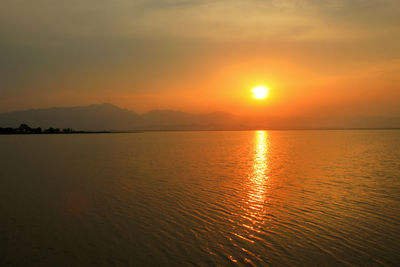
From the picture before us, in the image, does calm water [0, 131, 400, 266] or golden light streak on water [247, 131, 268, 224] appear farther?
golden light streak on water [247, 131, 268, 224]

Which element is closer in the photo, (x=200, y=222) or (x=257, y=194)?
(x=200, y=222)

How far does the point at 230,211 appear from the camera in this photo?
1359cm

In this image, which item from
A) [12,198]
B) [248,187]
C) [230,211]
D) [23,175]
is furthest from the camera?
[23,175]

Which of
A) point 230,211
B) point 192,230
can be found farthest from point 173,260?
point 230,211

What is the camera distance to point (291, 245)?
9.49 meters

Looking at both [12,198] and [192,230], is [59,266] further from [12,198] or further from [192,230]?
[12,198]

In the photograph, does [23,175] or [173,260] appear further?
[23,175]

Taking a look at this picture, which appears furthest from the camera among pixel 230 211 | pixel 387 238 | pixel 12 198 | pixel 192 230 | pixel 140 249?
pixel 12 198

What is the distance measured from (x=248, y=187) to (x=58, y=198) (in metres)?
13.6

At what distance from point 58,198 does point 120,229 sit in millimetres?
7742

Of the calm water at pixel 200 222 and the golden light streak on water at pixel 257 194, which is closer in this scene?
the calm water at pixel 200 222

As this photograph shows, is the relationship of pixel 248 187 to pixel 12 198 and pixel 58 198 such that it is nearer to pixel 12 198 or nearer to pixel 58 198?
pixel 58 198

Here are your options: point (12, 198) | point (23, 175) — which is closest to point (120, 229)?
point (12, 198)

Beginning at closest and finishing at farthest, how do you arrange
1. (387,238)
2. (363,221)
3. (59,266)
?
(59,266) → (387,238) → (363,221)
